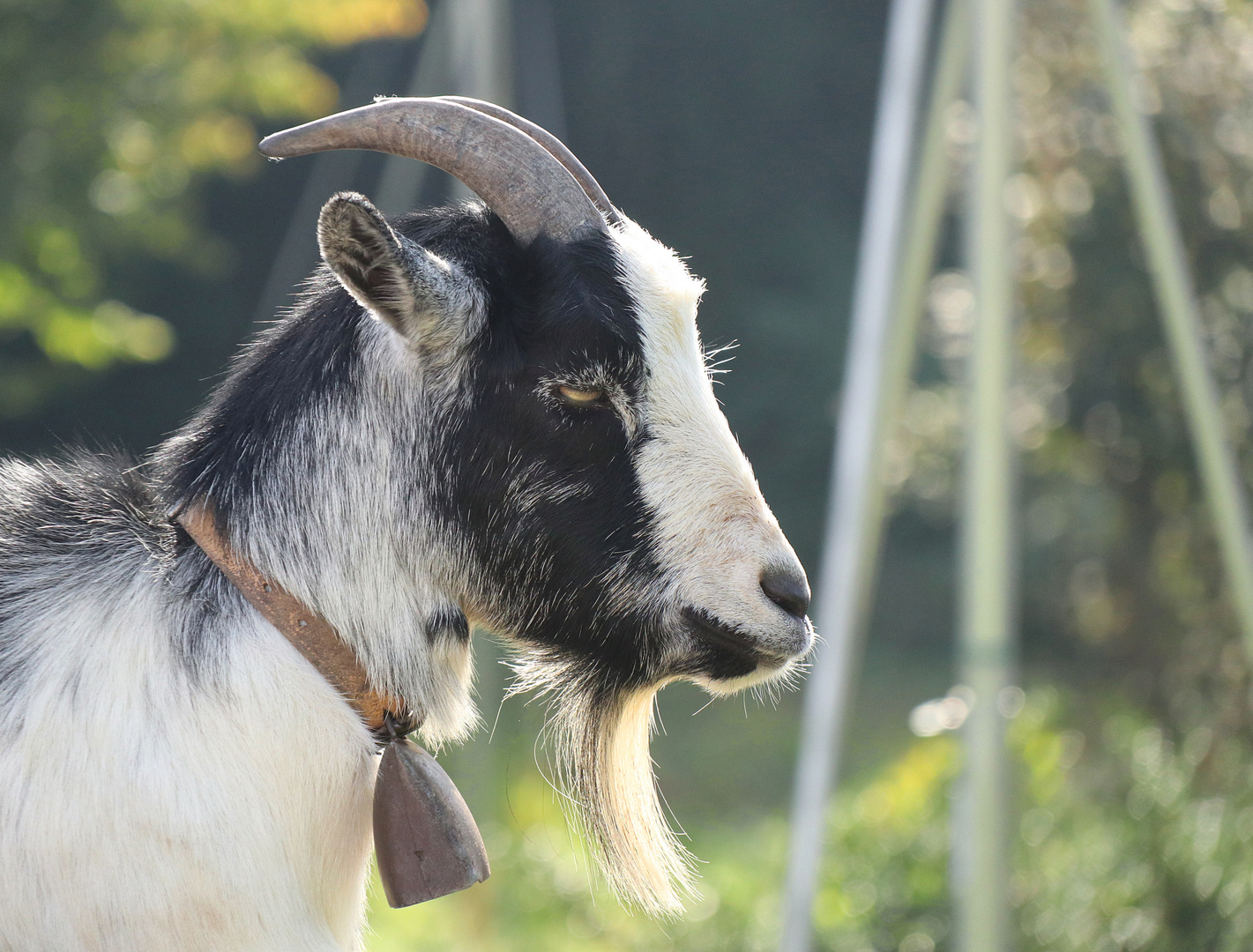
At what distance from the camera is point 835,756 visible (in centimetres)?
346

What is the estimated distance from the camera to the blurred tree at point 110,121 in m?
5.46

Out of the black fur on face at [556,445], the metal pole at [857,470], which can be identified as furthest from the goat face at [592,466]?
the metal pole at [857,470]

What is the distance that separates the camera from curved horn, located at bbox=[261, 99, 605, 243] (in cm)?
159

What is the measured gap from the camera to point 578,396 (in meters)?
1.62

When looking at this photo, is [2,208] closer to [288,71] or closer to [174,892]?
[288,71]

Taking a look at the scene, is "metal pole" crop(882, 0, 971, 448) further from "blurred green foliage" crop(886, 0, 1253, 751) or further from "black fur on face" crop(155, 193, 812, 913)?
"blurred green foliage" crop(886, 0, 1253, 751)

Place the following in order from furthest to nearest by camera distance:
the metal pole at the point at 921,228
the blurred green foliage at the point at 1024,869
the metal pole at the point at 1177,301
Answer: the blurred green foliage at the point at 1024,869
the metal pole at the point at 921,228
the metal pole at the point at 1177,301

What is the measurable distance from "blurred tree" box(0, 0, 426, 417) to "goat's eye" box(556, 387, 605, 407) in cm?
398

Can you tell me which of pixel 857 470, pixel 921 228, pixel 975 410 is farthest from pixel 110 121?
pixel 975 410

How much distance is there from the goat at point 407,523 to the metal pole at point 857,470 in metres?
1.72

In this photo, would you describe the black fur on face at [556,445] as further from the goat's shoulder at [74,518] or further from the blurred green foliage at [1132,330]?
the blurred green foliage at [1132,330]

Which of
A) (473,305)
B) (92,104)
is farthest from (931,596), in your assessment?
(473,305)

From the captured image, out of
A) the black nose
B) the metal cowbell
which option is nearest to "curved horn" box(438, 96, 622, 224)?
the black nose

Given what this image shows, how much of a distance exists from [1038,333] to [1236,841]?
2983 millimetres
